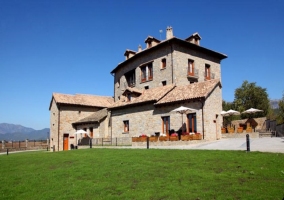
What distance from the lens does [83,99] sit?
4147cm

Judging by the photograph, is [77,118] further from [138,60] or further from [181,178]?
[181,178]

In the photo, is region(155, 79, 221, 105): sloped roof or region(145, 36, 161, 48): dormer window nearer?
region(155, 79, 221, 105): sloped roof

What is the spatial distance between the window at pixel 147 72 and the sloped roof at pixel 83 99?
10.2m

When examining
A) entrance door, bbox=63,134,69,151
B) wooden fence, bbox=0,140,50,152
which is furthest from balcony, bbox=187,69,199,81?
wooden fence, bbox=0,140,50,152

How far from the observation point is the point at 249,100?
5216 centimetres

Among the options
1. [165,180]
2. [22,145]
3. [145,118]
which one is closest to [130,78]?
[145,118]

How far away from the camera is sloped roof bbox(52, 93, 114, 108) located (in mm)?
38594

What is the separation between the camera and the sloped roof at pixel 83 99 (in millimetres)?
38594

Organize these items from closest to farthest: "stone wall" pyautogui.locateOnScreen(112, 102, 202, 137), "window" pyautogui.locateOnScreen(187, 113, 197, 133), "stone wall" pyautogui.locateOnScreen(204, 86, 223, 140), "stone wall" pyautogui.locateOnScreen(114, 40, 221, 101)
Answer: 1. "stone wall" pyautogui.locateOnScreen(204, 86, 223, 140)
2. "window" pyautogui.locateOnScreen(187, 113, 197, 133)
3. "stone wall" pyautogui.locateOnScreen(112, 102, 202, 137)
4. "stone wall" pyautogui.locateOnScreen(114, 40, 221, 101)

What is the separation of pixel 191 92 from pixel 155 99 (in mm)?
3730

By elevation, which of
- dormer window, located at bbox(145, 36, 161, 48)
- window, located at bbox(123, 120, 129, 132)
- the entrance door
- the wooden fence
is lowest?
the wooden fence

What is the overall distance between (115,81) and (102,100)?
3989mm

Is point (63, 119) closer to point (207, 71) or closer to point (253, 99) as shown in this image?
point (207, 71)

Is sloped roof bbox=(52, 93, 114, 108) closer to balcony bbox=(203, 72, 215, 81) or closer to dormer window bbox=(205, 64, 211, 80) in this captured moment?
balcony bbox=(203, 72, 215, 81)
